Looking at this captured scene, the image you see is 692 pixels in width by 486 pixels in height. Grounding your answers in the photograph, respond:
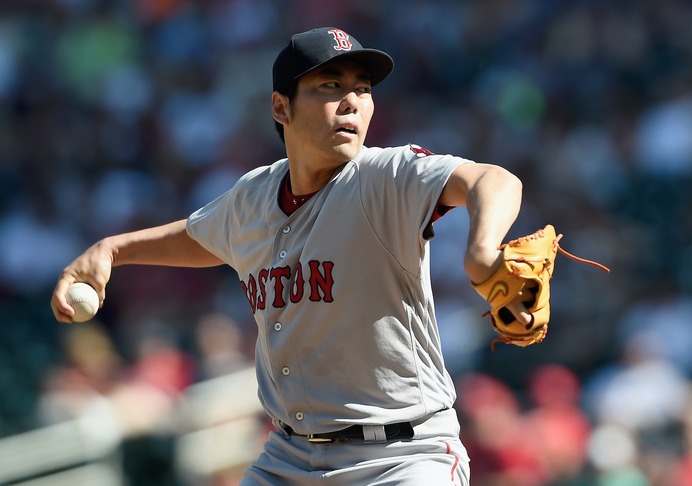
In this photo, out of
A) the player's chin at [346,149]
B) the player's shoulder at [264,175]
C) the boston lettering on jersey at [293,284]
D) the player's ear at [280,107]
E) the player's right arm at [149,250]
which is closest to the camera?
the boston lettering on jersey at [293,284]

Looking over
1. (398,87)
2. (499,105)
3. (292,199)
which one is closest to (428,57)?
(398,87)

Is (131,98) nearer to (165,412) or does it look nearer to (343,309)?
(165,412)

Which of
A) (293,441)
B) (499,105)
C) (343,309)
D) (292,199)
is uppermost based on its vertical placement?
(499,105)

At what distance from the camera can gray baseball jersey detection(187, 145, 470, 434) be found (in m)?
2.71

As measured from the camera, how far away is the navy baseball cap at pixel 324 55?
287 cm

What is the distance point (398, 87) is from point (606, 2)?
1.81 metres

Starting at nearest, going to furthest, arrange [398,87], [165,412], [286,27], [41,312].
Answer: [165,412] < [41,312] < [398,87] < [286,27]

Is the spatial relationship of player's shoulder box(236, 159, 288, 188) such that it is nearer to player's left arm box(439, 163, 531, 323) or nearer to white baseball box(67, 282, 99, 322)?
white baseball box(67, 282, 99, 322)

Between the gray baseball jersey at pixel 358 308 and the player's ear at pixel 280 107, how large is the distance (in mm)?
286

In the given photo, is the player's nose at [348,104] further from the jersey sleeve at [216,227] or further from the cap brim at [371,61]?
the jersey sleeve at [216,227]

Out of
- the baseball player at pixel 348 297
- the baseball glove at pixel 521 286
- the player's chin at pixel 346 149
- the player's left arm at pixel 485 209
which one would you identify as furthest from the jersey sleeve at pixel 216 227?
the baseball glove at pixel 521 286

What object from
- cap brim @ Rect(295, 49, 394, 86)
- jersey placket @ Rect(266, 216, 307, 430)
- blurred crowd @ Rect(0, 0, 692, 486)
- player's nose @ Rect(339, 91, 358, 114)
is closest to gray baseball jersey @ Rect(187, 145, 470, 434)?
jersey placket @ Rect(266, 216, 307, 430)

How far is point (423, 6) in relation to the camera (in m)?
9.57

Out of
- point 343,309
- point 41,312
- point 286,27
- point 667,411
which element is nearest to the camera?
point 343,309
